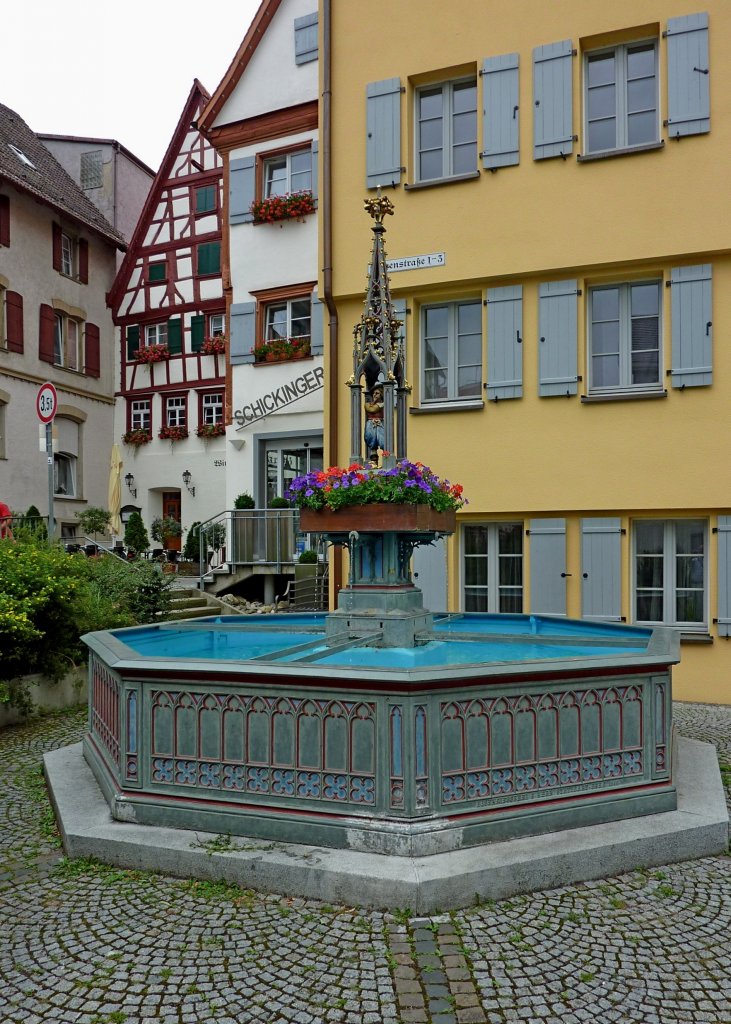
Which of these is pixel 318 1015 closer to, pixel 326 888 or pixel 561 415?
pixel 326 888

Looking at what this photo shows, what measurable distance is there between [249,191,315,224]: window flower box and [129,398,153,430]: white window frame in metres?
9.95

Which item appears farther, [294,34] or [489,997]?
[294,34]

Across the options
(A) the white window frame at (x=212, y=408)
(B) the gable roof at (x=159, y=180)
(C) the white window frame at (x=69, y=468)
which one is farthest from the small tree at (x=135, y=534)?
(B) the gable roof at (x=159, y=180)

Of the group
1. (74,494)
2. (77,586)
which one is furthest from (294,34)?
(74,494)

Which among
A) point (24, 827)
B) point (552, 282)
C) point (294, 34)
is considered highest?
point (294, 34)

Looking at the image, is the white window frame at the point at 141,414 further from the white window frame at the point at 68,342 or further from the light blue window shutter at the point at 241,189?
the light blue window shutter at the point at 241,189

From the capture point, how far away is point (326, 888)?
12.4 feet

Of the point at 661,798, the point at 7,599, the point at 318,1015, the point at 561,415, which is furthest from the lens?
the point at 561,415

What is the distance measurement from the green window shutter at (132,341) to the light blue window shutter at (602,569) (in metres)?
18.2

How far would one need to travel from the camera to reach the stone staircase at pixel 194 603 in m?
13.6

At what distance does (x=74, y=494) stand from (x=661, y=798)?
22.0m

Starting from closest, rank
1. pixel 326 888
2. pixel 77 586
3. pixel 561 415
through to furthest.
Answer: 1. pixel 326 888
2. pixel 77 586
3. pixel 561 415

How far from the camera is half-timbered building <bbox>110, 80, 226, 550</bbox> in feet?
74.0

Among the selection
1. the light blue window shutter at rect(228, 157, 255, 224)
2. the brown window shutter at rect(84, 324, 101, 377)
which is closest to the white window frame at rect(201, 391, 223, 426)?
the brown window shutter at rect(84, 324, 101, 377)
